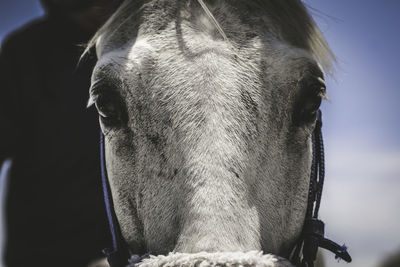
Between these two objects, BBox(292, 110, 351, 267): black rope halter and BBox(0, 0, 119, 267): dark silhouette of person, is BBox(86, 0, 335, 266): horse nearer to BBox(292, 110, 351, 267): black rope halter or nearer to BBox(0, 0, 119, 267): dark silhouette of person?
BBox(292, 110, 351, 267): black rope halter

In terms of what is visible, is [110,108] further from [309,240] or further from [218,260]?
[309,240]

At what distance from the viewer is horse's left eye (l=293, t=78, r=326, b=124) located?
6.13 feet

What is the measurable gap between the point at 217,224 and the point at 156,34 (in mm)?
1073

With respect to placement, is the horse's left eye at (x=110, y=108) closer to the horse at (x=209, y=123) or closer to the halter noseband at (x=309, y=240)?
the horse at (x=209, y=123)

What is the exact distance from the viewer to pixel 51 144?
3.30 metres

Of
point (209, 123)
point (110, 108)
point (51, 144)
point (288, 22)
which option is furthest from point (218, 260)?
point (51, 144)

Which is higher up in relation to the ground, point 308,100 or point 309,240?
point 308,100

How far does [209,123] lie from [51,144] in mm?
2249

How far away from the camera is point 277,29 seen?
205 cm

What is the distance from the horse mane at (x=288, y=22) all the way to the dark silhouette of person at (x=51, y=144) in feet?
2.89

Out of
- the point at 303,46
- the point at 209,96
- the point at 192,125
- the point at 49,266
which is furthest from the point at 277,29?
the point at 49,266

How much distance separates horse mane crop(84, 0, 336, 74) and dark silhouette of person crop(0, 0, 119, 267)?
880mm

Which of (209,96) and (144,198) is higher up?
(209,96)

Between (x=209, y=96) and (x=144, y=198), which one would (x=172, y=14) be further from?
(x=144, y=198)
